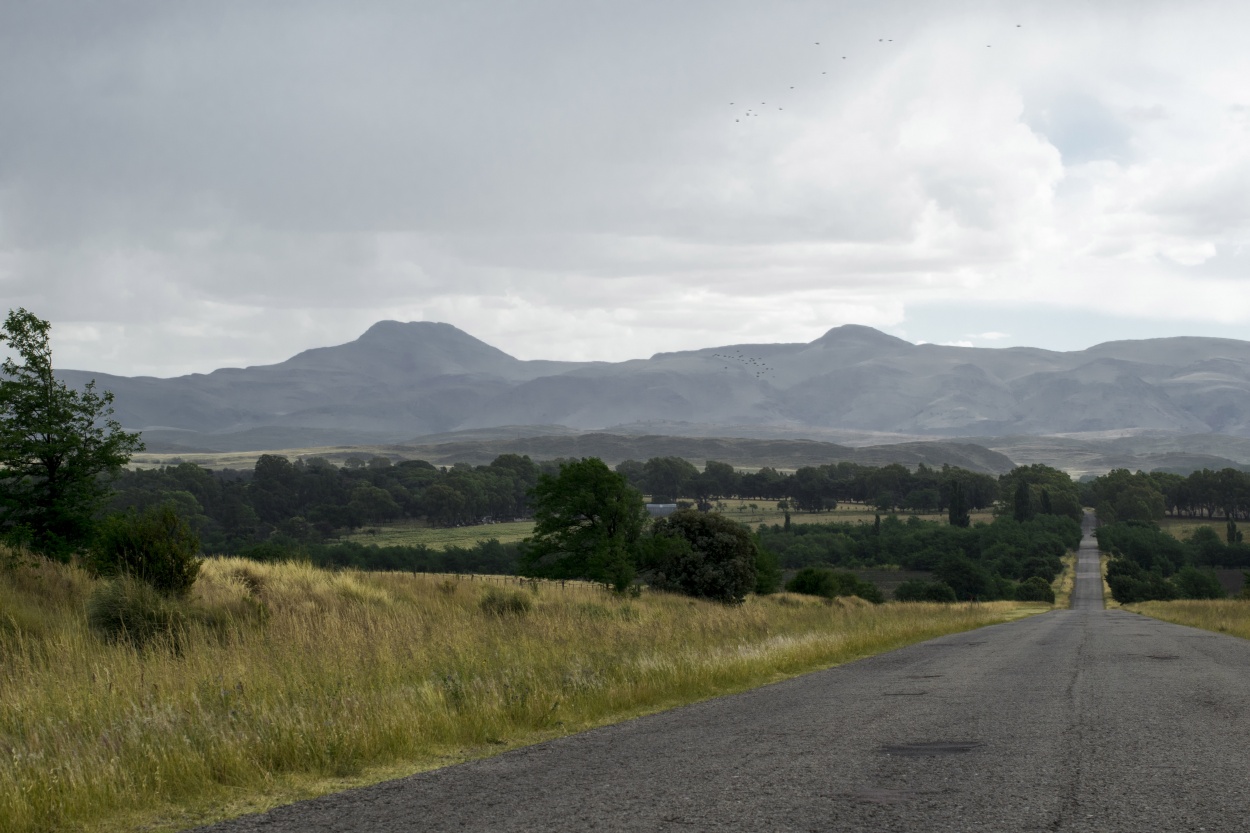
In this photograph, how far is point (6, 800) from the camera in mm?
8281

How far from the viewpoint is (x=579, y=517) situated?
6694cm

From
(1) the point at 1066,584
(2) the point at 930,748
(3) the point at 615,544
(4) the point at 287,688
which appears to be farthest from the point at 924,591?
(4) the point at 287,688

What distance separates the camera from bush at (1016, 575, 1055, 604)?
122 m

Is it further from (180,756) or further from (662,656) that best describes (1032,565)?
(180,756)

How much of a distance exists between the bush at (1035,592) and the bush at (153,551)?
117 meters

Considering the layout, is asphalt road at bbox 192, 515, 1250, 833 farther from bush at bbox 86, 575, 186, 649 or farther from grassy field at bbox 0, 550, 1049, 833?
bush at bbox 86, 575, 186, 649

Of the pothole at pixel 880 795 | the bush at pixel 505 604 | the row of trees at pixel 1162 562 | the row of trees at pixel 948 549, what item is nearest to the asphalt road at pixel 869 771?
the pothole at pixel 880 795

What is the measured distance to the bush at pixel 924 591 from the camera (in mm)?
128250

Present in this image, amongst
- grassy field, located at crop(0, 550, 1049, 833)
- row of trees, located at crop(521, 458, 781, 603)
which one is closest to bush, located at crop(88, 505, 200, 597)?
grassy field, located at crop(0, 550, 1049, 833)

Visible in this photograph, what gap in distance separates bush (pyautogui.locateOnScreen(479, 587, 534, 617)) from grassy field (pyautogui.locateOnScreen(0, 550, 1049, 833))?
78 centimetres

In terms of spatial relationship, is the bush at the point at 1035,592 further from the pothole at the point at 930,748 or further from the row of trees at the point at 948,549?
the pothole at the point at 930,748

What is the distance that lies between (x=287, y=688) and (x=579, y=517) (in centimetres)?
5387

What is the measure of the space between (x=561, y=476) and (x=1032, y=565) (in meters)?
113

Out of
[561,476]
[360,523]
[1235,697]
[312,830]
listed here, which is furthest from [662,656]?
[360,523]
